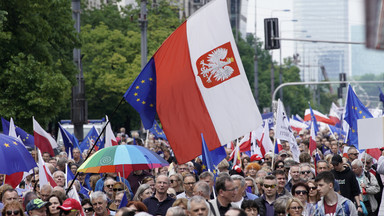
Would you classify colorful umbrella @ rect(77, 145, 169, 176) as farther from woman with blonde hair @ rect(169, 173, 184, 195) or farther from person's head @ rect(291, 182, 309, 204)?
person's head @ rect(291, 182, 309, 204)

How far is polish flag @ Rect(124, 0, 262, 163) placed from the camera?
8.53 metres

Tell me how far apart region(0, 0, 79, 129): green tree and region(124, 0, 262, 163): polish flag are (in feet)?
46.8

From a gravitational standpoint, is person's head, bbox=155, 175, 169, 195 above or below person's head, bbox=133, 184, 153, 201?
above

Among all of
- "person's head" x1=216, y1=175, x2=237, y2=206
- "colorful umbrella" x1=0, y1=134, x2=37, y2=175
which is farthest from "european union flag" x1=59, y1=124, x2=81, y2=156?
"person's head" x1=216, y1=175, x2=237, y2=206

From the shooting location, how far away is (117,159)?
381 inches

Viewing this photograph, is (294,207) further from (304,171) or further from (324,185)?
(304,171)

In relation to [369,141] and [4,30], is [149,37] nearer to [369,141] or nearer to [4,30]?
[4,30]

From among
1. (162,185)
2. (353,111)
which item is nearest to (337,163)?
(162,185)

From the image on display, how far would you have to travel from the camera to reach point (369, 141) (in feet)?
35.2

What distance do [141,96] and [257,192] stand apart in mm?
1867

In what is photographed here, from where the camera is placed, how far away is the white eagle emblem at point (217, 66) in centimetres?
858

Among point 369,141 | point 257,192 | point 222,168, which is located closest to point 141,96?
point 257,192

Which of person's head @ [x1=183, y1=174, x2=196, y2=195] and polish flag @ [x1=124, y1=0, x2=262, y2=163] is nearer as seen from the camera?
person's head @ [x1=183, y1=174, x2=196, y2=195]

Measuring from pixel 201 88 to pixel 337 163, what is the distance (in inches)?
98.7
